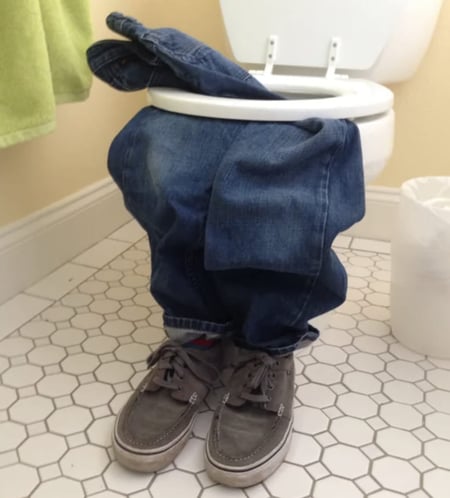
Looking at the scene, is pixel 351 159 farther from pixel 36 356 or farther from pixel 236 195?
pixel 36 356

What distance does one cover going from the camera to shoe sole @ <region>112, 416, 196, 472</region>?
72 cm

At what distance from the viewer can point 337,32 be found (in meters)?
1.12

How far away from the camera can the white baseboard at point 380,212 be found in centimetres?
143

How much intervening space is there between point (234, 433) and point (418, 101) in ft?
3.01

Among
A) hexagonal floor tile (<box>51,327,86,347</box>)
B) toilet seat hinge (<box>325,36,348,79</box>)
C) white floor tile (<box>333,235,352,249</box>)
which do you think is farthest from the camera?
white floor tile (<box>333,235,352,249</box>)

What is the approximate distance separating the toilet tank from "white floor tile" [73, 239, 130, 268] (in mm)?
497

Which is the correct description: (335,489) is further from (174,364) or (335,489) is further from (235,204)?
(235,204)

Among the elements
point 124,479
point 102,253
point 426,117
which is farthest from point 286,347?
point 426,117

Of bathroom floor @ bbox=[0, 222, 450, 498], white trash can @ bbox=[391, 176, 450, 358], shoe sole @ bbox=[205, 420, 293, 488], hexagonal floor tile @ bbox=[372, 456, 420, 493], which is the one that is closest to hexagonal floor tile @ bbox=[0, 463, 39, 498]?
bathroom floor @ bbox=[0, 222, 450, 498]

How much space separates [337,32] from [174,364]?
70 cm

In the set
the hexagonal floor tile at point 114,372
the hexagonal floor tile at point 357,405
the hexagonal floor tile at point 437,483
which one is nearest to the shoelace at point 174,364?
the hexagonal floor tile at point 114,372

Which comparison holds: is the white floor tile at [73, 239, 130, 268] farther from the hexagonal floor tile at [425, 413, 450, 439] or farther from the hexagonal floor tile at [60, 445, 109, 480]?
the hexagonal floor tile at [425, 413, 450, 439]

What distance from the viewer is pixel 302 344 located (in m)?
0.82

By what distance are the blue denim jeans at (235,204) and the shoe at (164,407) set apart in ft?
0.14
